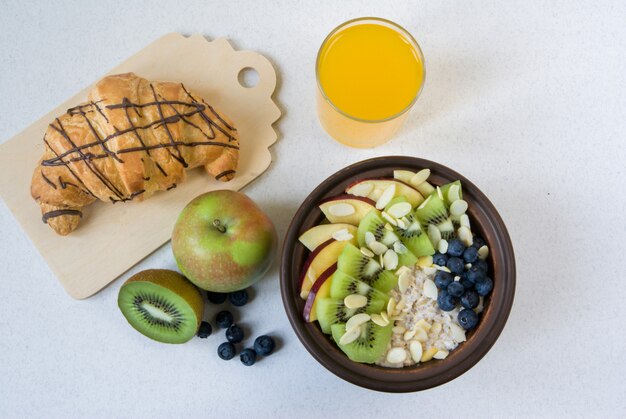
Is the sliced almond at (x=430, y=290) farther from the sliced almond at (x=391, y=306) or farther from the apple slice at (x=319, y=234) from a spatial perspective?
the apple slice at (x=319, y=234)

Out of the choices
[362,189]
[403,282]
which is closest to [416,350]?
[403,282]

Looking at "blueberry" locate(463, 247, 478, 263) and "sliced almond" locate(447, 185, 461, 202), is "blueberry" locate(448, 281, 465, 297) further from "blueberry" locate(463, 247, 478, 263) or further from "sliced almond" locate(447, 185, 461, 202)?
"sliced almond" locate(447, 185, 461, 202)

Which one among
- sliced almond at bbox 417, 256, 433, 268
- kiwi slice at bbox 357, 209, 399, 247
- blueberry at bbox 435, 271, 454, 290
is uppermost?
kiwi slice at bbox 357, 209, 399, 247

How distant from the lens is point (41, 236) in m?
1.27

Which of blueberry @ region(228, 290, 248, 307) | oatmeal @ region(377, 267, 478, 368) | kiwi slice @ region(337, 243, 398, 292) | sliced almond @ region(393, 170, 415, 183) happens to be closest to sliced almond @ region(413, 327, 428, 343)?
oatmeal @ region(377, 267, 478, 368)

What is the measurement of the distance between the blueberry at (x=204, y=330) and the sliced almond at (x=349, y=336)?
1.22 ft

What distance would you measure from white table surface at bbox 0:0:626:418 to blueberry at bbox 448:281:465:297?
33 centimetres

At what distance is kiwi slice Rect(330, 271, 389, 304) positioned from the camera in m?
1.02

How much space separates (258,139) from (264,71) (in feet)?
0.57

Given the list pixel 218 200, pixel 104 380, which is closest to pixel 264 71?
pixel 218 200

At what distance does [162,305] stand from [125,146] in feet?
1.19

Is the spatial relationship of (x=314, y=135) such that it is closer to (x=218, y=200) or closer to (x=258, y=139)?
(x=258, y=139)

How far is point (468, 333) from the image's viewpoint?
3.48ft

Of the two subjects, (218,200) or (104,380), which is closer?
(218,200)
